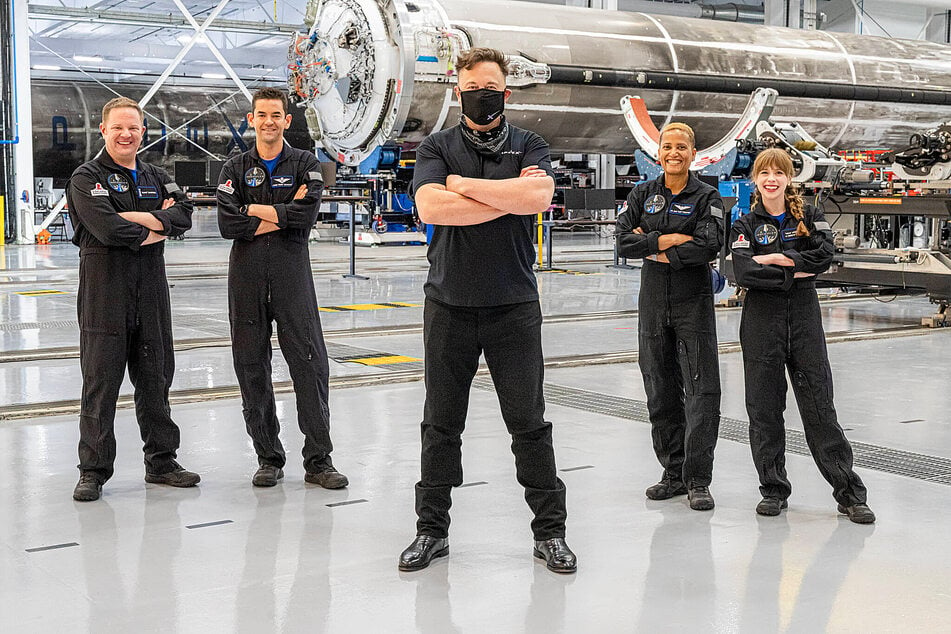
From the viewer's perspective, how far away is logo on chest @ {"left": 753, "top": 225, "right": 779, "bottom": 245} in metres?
4.49

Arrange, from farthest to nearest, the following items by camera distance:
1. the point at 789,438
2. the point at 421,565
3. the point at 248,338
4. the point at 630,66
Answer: the point at 630,66, the point at 789,438, the point at 248,338, the point at 421,565

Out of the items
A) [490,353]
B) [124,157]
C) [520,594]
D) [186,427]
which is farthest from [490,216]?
[186,427]

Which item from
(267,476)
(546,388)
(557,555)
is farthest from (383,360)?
(557,555)

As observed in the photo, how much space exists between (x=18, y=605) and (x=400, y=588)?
1154 millimetres

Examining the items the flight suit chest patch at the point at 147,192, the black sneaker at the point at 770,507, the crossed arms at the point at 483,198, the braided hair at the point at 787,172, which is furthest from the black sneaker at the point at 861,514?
the flight suit chest patch at the point at 147,192

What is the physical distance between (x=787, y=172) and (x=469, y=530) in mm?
1906

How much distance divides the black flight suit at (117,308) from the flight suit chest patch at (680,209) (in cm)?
211

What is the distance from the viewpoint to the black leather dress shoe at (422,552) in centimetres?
370

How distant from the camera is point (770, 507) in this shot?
4.36 meters

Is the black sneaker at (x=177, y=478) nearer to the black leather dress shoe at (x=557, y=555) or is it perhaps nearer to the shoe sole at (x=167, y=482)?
the shoe sole at (x=167, y=482)

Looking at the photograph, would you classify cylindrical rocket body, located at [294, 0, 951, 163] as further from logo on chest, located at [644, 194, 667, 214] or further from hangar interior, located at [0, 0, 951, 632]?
logo on chest, located at [644, 194, 667, 214]

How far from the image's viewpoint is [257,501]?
4574 millimetres

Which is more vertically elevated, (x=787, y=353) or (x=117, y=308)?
(x=117, y=308)

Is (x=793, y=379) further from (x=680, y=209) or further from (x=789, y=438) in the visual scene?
(x=789, y=438)
